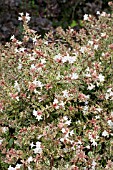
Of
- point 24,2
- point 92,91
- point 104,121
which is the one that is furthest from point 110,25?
point 24,2

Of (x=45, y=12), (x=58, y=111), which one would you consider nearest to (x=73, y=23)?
(x=45, y=12)

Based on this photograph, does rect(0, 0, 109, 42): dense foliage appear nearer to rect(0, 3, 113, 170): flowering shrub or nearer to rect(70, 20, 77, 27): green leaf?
rect(70, 20, 77, 27): green leaf

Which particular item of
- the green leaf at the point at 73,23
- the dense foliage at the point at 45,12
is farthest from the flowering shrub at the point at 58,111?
the green leaf at the point at 73,23

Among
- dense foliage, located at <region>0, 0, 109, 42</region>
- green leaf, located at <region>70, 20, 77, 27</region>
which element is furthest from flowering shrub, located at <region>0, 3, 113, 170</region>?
green leaf, located at <region>70, 20, 77, 27</region>

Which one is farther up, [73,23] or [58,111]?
[73,23]

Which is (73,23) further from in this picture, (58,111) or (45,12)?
(58,111)

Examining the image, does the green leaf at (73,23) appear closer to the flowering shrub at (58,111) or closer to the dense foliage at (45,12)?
the dense foliage at (45,12)

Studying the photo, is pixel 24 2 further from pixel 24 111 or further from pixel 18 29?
pixel 24 111

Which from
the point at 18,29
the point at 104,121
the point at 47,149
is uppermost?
the point at 18,29
